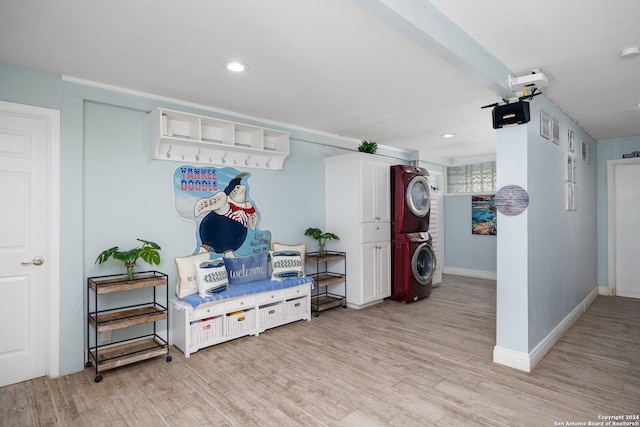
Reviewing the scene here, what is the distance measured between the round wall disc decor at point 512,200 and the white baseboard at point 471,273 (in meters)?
4.13

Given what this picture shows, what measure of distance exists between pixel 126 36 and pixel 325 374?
2731 millimetres

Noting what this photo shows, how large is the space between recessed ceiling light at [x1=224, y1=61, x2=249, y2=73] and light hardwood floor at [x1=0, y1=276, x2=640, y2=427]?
7.76ft

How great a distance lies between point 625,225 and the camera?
207 inches

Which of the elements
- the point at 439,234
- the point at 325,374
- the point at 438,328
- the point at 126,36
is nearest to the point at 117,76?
the point at 126,36

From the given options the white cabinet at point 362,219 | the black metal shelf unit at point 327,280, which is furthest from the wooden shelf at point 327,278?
the white cabinet at point 362,219

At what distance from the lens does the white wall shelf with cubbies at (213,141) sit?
3.25 metres

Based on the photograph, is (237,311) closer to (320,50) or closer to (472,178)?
(320,50)

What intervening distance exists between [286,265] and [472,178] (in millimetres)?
4706

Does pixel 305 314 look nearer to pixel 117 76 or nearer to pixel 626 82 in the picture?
pixel 117 76

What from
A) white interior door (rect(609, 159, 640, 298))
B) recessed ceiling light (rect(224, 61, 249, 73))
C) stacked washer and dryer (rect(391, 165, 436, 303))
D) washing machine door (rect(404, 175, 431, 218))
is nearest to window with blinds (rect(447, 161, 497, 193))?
white interior door (rect(609, 159, 640, 298))

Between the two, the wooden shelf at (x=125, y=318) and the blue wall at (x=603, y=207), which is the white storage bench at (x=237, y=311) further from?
the blue wall at (x=603, y=207)

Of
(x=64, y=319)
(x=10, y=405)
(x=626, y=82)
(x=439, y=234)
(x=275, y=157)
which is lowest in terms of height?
(x=10, y=405)

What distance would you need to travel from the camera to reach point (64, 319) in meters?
2.80

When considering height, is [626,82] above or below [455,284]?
above
